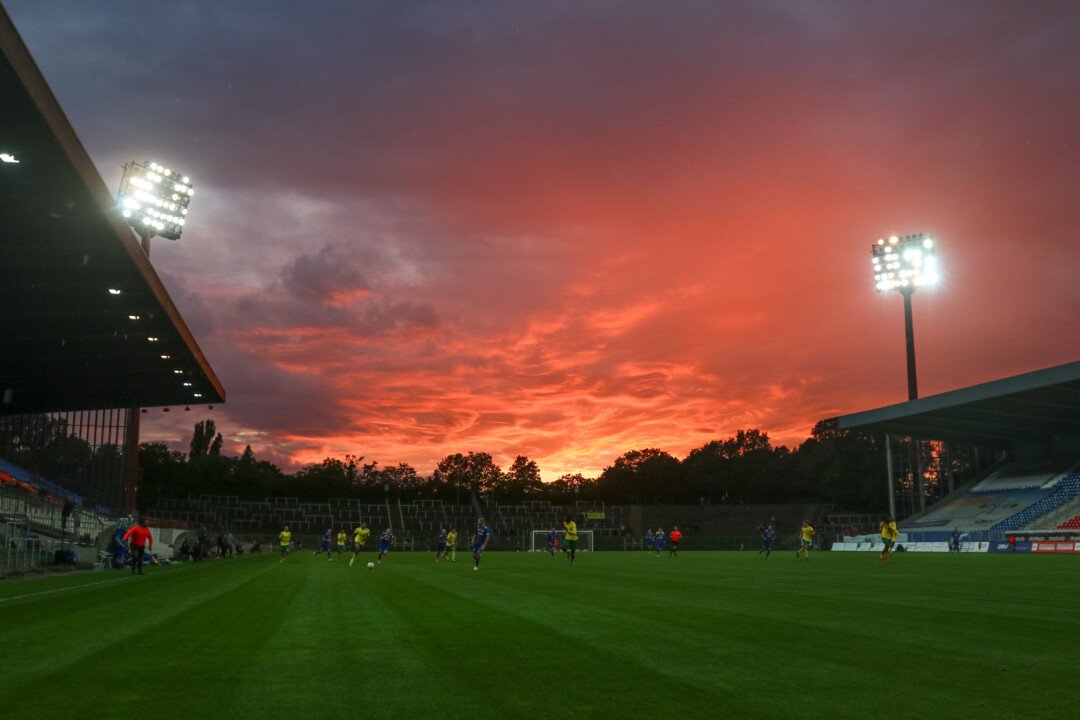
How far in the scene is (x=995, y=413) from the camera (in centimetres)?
5909

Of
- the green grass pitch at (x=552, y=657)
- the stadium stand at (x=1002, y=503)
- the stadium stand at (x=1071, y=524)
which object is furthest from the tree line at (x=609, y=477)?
the green grass pitch at (x=552, y=657)

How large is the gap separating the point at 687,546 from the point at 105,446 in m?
47.7

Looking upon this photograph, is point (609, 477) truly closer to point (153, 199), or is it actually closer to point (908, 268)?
point (908, 268)

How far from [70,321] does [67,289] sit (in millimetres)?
4670

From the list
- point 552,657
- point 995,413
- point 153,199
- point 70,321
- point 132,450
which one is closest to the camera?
point 552,657

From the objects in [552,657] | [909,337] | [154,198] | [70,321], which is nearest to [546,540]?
[909,337]

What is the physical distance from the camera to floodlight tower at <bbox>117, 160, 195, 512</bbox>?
4712 centimetres

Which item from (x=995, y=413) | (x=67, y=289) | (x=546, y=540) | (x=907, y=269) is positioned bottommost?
(x=546, y=540)

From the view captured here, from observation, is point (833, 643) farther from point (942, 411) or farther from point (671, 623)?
point (942, 411)

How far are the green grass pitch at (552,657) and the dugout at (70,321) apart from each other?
453 inches

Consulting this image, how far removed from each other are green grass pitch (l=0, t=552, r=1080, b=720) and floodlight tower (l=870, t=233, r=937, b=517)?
56637mm

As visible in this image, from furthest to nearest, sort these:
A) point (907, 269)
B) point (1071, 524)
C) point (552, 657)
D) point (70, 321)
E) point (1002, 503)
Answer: point (907, 269)
point (1002, 503)
point (1071, 524)
point (70, 321)
point (552, 657)

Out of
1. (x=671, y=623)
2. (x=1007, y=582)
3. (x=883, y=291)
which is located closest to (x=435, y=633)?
(x=671, y=623)

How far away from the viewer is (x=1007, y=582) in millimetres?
18312
